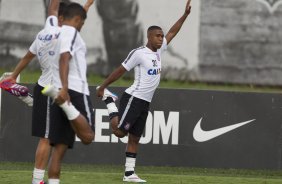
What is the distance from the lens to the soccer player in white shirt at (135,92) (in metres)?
11.0

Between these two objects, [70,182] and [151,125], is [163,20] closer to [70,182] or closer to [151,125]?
[151,125]

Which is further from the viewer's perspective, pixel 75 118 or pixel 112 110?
pixel 112 110

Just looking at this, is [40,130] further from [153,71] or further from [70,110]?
[153,71]

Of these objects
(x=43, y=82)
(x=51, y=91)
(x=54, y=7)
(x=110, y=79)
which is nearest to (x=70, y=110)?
(x=51, y=91)

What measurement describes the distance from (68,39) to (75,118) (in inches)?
29.5

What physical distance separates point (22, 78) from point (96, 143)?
23.4 feet

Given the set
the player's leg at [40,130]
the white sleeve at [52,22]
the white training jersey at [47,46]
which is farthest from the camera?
the player's leg at [40,130]

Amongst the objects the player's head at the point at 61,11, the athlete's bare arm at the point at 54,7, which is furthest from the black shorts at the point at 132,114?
the player's head at the point at 61,11

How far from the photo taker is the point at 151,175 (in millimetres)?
11578

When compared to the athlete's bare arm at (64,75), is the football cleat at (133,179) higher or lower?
lower

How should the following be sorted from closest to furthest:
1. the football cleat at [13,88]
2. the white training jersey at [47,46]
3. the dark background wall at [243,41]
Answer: the white training jersey at [47,46], the football cleat at [13,88], the dark background wall at [243,41]

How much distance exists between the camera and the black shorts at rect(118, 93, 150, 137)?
11.1m

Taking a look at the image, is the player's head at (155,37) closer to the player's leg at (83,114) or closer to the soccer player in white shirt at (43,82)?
the soccer player in white shirt at (43,82)

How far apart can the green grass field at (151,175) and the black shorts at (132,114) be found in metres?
0.66
